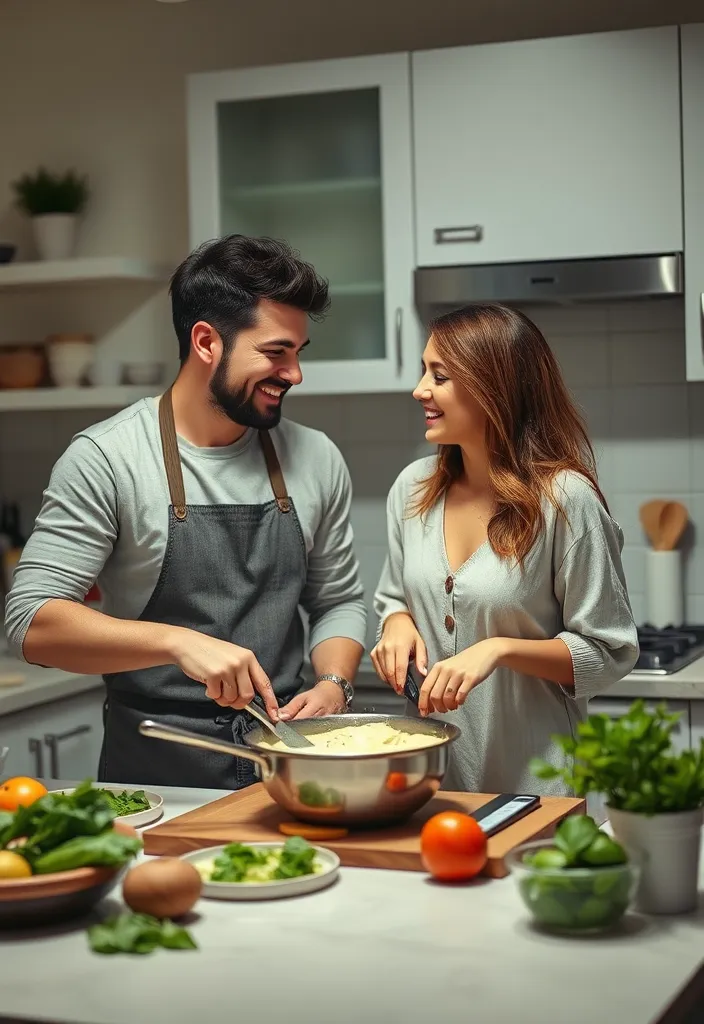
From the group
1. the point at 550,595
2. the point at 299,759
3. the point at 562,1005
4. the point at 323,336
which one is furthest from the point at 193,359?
the point at 562,1005

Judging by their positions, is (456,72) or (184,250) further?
(184,250)

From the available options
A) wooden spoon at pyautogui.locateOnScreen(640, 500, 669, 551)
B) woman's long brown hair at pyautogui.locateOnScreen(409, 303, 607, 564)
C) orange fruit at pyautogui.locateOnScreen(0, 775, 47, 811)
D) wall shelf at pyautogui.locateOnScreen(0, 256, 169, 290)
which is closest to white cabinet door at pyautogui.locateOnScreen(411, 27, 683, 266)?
wooden spoon at pyautogui.locateOnScreen(640, 500, 669, 551)

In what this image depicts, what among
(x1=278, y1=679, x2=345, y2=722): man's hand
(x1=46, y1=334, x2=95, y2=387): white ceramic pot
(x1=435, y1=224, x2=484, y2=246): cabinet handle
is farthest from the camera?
(x1=46, y1=334, x2=95, y2=387): white ceramic pot

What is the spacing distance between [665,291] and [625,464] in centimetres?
57

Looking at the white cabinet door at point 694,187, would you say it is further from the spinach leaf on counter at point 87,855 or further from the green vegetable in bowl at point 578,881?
the spinach leaf on counter at point 87,855

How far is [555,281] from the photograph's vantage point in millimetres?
3154

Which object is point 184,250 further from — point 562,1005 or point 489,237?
point 562,1005

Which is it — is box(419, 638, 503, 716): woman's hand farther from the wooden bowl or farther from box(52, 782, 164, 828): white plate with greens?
the wooden bowl

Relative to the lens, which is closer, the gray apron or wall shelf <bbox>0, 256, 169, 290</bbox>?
A: the gray apron

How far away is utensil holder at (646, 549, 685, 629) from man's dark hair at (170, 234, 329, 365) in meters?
1.45

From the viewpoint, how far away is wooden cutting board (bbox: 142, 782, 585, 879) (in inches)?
63.8

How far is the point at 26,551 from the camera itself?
2.15 meters

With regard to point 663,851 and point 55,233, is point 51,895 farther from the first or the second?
point 55,233

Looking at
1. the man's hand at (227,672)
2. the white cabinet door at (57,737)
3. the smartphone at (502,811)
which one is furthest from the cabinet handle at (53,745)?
the smartphone at (502,811)
